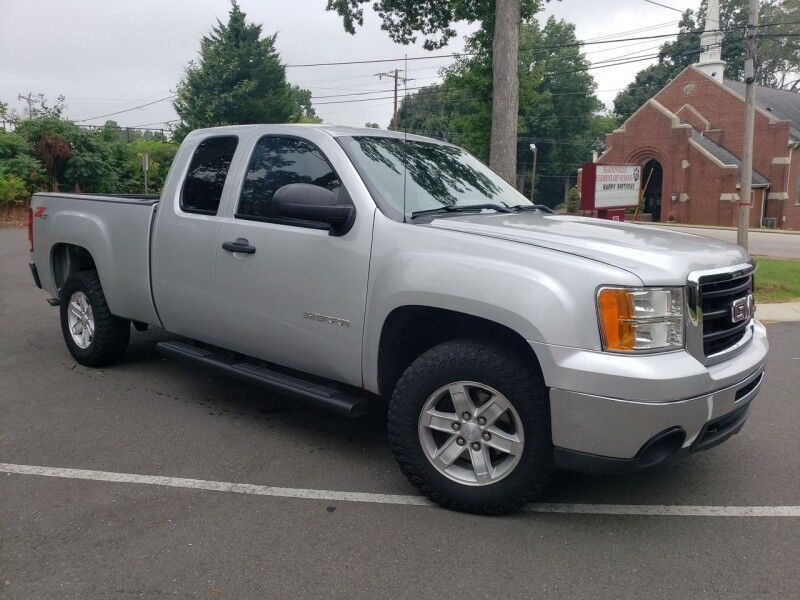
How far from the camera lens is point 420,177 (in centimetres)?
446

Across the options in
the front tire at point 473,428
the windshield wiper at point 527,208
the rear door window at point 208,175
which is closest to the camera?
the front tire at point 473,428

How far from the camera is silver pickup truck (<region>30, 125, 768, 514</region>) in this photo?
314 cm

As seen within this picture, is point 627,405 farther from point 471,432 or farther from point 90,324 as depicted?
point 90,324

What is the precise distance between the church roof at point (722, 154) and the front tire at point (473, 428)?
43.9 m

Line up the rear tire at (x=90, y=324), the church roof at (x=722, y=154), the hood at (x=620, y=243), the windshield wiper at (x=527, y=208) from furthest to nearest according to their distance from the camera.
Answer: the church roof at (x=722, y=154)
the rear tire at (x=90, y=324)
the windshield wiper at (x=527, y=208)
the hood at (x=620, y=243)

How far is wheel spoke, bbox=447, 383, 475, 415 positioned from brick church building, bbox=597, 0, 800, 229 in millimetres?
42475

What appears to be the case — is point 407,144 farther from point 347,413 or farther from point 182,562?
point 182,562

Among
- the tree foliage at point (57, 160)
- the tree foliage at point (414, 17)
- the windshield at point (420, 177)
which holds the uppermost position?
the tree foliage at point (414, 17)

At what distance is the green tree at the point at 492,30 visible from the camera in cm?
1205

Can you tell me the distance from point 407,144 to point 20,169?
23377mm

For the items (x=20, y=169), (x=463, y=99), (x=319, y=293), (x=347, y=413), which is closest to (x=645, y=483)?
(x=347, y=413)

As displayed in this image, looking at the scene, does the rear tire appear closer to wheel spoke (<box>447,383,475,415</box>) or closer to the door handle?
the door handle

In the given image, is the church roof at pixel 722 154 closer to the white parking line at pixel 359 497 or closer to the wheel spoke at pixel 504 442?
the white parking line at pixel 359 497

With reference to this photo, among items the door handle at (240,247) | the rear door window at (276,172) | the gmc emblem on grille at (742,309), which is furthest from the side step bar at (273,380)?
the gmc emblem on grille at (742,309)
